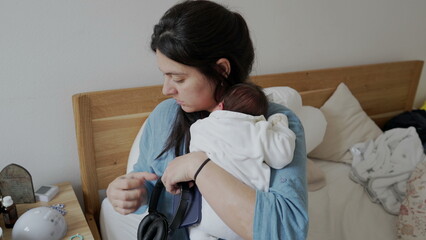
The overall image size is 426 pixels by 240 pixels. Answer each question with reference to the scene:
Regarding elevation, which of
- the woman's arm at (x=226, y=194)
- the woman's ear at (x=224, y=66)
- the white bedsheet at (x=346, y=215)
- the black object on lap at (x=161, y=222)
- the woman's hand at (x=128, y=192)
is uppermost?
the woman's ear at (x=224, y=66)

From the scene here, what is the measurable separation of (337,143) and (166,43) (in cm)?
147

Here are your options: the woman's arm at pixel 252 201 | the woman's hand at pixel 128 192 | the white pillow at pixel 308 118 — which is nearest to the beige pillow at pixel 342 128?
the white pillow at pixel 308 118

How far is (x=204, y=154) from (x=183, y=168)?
0.06 meters

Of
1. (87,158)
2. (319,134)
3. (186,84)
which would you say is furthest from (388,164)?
(87,158)

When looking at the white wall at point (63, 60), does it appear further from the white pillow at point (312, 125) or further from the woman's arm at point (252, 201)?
the woman's arm at point (252, 201)

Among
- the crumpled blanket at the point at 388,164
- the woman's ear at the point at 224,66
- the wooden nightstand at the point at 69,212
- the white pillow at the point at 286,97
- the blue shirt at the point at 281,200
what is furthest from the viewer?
the crumpled blanket at the point at 388,164

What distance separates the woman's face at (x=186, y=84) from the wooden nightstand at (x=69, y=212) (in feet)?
1.94

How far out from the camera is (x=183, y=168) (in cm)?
84

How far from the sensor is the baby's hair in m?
0.85

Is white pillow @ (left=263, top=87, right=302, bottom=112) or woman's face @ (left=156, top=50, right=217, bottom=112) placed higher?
woman's face @ (left=156, top=50, right=217, bottom=112)

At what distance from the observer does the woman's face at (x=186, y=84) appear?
0.87 m

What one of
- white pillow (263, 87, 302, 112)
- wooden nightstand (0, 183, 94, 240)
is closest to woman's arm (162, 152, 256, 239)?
wooden nightstand (0, 183, 94, 240)

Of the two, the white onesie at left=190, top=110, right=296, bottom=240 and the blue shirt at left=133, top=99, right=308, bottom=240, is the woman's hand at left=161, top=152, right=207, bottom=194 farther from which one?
the blue shirt at left=133, top=99, right=308, bottom=240

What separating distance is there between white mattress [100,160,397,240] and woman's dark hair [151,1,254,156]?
71 cm
